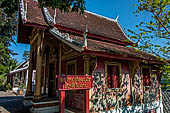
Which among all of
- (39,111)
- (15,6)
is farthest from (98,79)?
(15,6)

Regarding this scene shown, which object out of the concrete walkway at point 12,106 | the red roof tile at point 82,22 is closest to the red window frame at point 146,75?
the red roof tile at point 82,22

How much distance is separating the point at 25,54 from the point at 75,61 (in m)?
53.1

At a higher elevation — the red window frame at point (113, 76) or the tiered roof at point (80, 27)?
the tiered roof at point (80, 27)

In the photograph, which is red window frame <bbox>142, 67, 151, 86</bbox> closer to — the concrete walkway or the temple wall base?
the temple wall base

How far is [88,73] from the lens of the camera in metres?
5.75

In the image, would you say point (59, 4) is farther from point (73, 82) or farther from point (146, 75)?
point (146, 75)

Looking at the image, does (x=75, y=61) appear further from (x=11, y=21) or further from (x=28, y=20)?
(x=11, y=21)

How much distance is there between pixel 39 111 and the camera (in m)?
6.34

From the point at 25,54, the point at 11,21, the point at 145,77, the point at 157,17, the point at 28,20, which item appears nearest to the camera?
the point at 157,17

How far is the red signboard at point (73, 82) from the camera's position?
4113 mm

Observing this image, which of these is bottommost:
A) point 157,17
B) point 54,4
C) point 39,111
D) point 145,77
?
point 39,111

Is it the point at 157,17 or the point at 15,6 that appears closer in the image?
the point at 157,17

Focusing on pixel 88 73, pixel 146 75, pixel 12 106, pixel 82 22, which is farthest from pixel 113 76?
pixel 12 106

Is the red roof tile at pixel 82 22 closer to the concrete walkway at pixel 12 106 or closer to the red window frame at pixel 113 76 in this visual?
the red window frame at pixel 113 76
